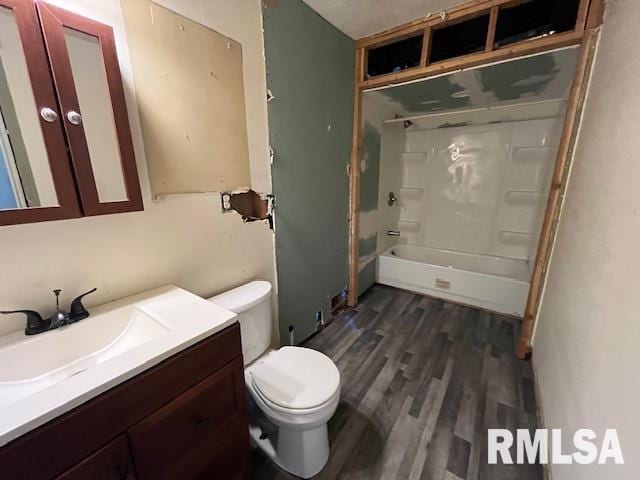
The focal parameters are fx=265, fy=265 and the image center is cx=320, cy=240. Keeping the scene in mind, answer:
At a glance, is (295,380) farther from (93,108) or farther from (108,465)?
(93,108)

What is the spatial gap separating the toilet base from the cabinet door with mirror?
123cm

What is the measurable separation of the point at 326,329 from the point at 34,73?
7.24 ft

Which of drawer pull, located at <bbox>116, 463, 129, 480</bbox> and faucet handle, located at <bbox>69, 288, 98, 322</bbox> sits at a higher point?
faucet handle, located at <bbox>69, 288, 98, 322</bbox>

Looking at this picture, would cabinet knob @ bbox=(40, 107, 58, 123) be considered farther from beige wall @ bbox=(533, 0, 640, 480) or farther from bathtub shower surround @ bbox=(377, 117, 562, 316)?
bathtub shower surround @ bbox=(377, 117, 562, 316)

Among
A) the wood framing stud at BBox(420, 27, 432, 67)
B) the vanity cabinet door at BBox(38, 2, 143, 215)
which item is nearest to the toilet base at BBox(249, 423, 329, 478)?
the vanity cabinet door at BBox(38, 2, 143, 215)

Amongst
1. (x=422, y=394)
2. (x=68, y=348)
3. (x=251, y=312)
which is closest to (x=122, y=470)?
(x=68, y=348)

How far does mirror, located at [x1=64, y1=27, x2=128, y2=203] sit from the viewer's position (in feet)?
2.89

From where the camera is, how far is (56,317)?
2.89 feet

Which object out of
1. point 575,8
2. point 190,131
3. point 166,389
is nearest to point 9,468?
point 166,389

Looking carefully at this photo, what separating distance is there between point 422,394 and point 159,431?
149cm

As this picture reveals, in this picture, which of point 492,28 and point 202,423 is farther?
point 492,28

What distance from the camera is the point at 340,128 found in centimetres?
215

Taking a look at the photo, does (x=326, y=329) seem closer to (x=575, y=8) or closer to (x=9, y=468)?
(x=9, y=468)

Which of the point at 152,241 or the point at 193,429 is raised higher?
the point at 152,241
